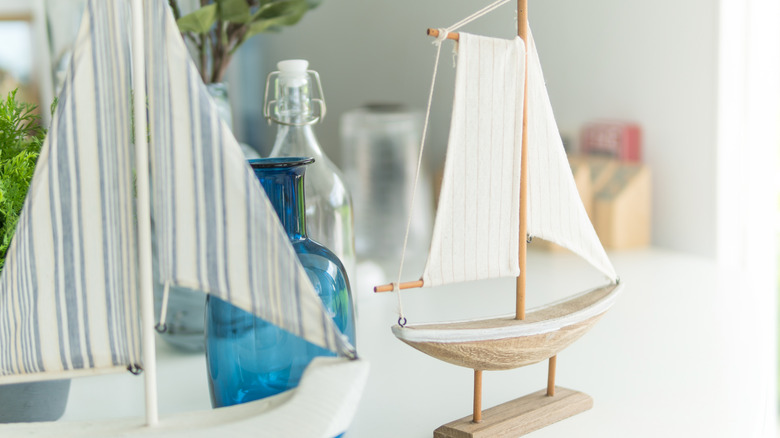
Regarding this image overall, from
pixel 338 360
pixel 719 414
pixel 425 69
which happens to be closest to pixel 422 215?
pixel 425 69

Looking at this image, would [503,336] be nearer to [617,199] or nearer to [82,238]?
[82,238]

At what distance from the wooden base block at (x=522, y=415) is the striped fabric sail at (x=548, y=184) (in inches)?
3.9

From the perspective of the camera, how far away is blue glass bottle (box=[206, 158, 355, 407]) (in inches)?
18.2

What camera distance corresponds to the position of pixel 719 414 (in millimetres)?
519

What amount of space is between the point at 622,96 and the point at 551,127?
2.08 feet

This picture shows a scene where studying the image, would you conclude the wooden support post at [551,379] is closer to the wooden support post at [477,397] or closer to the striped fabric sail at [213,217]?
the wooden support post at [477,397]

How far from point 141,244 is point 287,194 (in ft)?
0.39

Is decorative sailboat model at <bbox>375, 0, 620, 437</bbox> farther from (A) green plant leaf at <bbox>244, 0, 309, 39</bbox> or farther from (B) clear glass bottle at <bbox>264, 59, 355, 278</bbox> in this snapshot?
(A) green plant leaf at <bbox>244, 0, 309, 39</bbox>

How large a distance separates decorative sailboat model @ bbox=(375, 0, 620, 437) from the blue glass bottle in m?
0.07

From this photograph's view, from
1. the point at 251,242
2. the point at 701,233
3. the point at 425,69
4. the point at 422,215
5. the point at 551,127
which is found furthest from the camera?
the point at 425,69

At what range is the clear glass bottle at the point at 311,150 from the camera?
61cm

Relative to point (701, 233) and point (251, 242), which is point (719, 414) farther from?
point (701, 233)

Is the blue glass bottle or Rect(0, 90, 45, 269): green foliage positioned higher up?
Rect(0, 90, 45, 269): green foliage

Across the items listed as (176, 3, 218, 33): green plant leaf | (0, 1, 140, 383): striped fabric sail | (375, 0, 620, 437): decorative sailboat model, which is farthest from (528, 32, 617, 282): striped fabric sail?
(176, 3, 218, 33): green plant leaf
